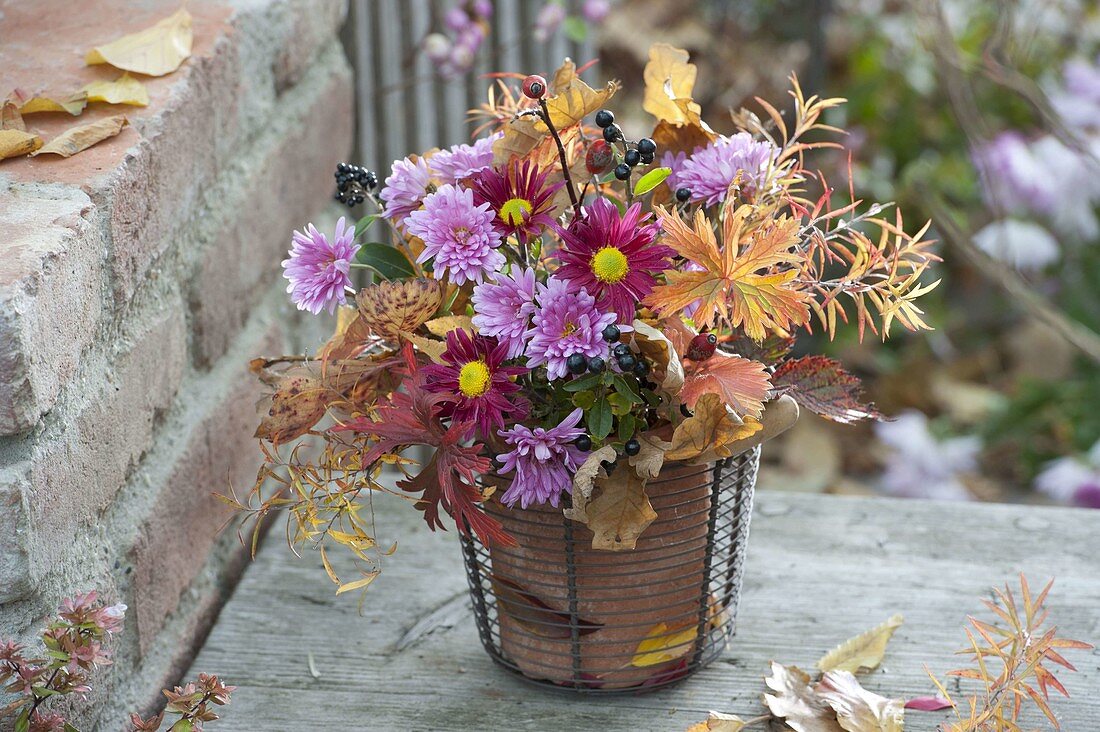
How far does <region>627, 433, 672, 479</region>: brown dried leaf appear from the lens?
0.91 m

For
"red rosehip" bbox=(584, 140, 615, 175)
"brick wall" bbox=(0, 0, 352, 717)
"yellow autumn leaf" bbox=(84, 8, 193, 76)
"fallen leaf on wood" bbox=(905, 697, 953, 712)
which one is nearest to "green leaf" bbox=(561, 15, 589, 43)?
"brick wall" bbox=(0, 0, 352, 717)

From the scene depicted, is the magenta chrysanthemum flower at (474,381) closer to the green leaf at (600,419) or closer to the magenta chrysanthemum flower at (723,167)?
the green leaf at (600,419)

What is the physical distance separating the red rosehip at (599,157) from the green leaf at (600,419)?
0.19 m

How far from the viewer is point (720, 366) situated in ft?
3.03

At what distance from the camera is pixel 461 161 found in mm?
962

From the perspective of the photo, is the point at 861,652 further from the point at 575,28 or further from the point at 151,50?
the point at 575,28

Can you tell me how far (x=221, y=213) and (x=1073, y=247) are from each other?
8.18ft

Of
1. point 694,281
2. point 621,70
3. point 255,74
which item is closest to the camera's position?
point 694,281

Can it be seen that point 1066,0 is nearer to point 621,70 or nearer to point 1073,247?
point 1073,247

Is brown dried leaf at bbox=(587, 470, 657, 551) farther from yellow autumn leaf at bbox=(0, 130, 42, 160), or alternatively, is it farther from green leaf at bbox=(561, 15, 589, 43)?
green leaf at bbox=(561, 15, 589, 43)

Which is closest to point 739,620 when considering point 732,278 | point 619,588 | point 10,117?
point 619,588

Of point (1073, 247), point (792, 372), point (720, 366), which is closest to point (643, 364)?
point (720, 366)

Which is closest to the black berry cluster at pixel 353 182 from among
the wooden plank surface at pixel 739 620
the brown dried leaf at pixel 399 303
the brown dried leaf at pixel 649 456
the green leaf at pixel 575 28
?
the brown dried leaf at pixel 399 303

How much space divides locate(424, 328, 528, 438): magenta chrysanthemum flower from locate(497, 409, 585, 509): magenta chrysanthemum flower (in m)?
0.02
